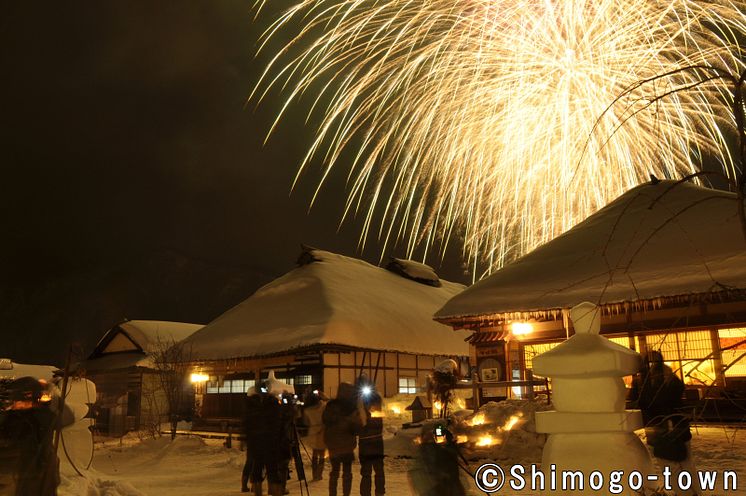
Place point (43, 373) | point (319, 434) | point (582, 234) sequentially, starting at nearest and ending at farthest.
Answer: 1. point (319, 434)
2. point (582, 234)
3. point (43, 373)

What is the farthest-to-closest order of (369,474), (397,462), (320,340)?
1. (320,340)
2. (397,462)
3. (369,474)

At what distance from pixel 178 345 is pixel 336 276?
779cm

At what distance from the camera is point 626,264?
506 inches

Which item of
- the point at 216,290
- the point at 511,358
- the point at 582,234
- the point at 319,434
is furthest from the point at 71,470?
the point at 216,290

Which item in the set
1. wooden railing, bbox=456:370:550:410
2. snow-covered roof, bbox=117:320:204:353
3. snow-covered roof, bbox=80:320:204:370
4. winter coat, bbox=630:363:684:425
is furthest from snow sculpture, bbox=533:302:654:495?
snow-covered roof, bbox=80:320:204:370

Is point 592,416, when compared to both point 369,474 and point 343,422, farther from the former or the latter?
point 343,422

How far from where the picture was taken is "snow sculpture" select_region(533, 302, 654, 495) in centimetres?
331

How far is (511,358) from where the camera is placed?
16.1 meters

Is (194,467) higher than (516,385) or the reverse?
the reverse

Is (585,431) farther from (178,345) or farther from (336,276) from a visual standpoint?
(336,276)

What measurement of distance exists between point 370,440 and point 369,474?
0.43 meters

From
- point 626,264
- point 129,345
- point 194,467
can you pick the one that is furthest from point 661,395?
point 129,345

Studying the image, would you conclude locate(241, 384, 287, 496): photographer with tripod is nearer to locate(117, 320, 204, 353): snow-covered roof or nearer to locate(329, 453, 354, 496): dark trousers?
locate(329, 453, 354, 496): dark trousers

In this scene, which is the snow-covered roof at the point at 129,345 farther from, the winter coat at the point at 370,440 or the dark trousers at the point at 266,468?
the winter coat at the point at 370,440
